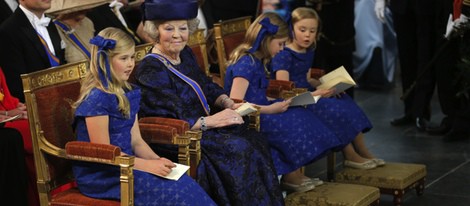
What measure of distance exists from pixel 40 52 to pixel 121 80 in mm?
1085

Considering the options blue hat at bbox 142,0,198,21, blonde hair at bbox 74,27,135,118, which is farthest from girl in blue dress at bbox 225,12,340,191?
blonde hair at bbox 74,27,135,118

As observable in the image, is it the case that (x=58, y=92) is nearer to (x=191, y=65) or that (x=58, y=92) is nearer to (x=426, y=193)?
(x=191, y=65)

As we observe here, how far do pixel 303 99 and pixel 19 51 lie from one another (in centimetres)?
160

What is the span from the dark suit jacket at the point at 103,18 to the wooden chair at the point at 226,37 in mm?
604

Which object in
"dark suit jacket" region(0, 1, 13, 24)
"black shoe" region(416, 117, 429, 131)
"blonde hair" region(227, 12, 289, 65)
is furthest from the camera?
"black shoe" region(416, 117, 429, 131)

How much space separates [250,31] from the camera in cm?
547

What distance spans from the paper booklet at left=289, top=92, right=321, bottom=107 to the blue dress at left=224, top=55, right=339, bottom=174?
0.05m

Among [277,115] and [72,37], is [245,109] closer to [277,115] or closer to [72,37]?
[277,115]

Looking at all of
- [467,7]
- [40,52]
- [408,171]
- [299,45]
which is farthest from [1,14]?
[467,7]

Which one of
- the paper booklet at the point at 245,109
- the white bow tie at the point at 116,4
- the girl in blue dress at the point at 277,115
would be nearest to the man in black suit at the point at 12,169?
the paper booklet at the point at 245,109

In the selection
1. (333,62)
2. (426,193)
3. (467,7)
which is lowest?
(426,193)

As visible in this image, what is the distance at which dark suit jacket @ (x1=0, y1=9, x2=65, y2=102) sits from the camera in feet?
17.0

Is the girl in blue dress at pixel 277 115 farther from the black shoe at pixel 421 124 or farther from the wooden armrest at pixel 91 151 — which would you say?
the black shoe at pixel 421 124

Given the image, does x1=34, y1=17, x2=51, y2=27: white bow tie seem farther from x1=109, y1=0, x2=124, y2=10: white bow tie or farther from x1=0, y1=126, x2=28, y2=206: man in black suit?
x1=109, y1=0, x2=124, y2=10: white bow tie
